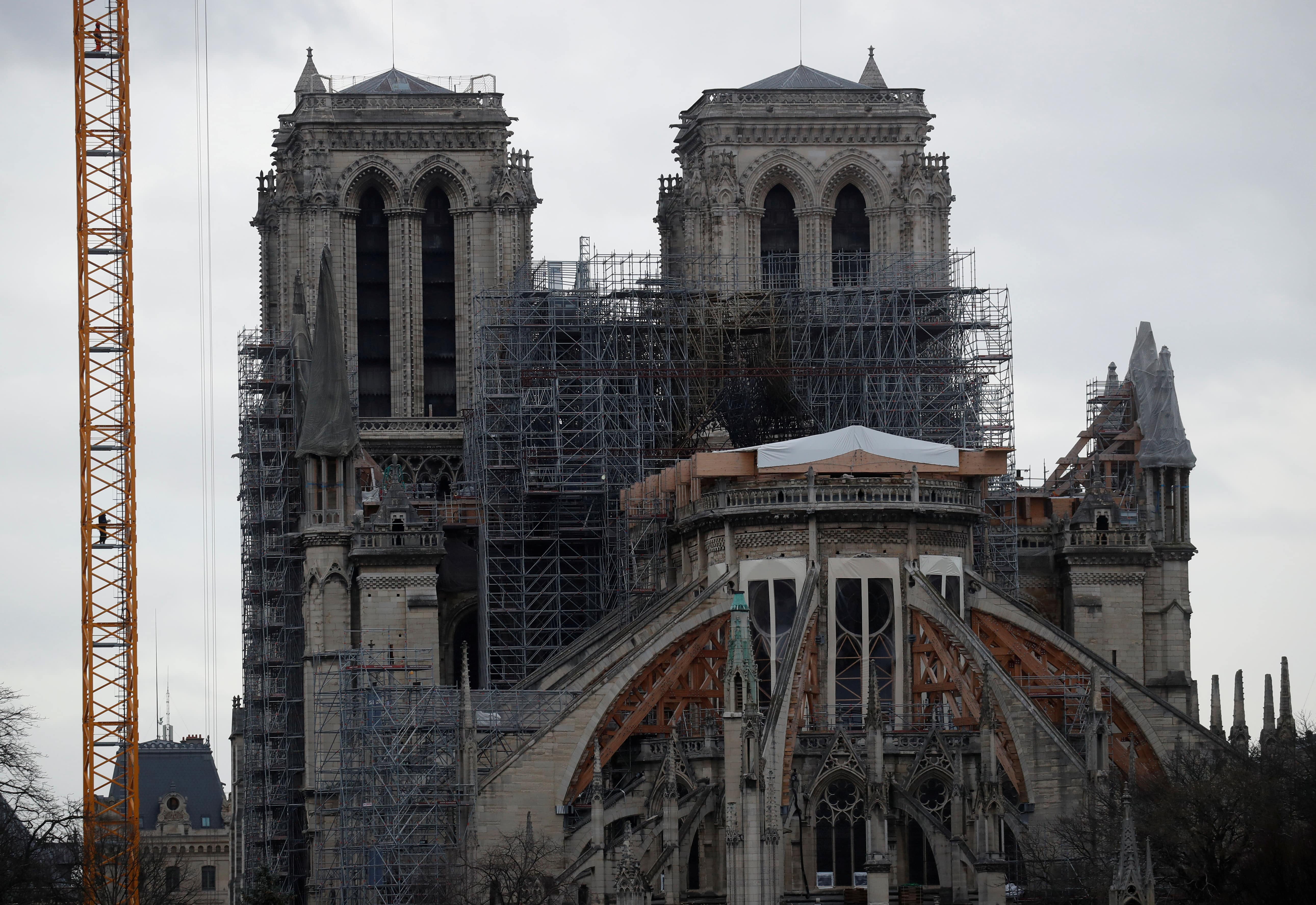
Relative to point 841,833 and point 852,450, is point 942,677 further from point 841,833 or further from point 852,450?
point 852,450

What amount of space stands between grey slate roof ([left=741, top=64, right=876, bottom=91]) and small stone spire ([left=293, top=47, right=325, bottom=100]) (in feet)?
52.7

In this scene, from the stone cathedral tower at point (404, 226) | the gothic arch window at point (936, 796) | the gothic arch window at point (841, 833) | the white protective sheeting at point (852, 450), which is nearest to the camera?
the gothic arch window at point (936, 796)

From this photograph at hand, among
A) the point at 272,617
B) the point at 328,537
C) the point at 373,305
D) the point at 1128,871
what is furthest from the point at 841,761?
the point at 373,305

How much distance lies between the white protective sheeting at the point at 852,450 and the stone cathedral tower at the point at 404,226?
77.1 feet

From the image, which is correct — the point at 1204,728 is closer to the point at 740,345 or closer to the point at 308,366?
the point at 740,345

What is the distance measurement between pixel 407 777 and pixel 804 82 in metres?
38.2

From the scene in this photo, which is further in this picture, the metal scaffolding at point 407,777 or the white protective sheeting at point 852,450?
the white protective sheeting at point 852,450

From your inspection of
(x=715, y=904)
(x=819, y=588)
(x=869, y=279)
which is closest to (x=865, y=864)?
(x=715, y=904)

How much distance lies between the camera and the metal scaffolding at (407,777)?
9994cm

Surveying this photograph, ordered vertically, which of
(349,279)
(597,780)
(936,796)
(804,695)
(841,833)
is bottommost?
(841,833)

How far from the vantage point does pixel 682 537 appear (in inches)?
4326

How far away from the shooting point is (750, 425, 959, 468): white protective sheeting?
347 feet

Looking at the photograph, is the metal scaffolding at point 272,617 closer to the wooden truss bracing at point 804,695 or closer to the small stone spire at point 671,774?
the wooden truss bracing at point 804,695

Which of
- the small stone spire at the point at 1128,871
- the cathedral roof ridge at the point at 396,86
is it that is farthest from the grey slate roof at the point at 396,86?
the small stone spire at the point at 1128,871
